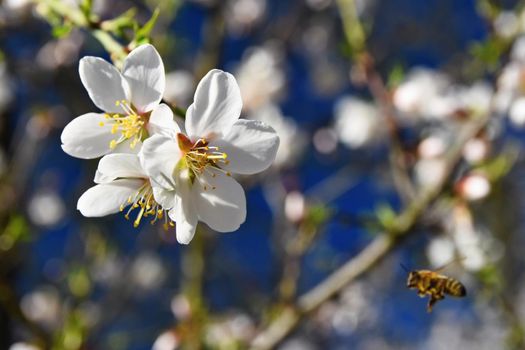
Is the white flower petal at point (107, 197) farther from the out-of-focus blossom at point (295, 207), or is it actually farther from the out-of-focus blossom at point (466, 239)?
the out-of-focus blossom at point (295, 207)

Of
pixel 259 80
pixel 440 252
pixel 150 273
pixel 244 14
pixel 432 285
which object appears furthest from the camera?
pixel 150 273

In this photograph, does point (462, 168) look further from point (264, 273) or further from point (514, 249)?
point (514, 249)

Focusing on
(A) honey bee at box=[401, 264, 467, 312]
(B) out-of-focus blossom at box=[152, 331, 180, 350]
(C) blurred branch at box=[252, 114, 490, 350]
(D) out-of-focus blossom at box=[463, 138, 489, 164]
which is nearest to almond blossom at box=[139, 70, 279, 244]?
(A) honey bee at box=[401, 264, 467, 312]

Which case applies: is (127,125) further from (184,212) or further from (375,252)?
(375,252)

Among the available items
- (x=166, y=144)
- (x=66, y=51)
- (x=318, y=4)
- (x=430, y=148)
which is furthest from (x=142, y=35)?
(x=318, y=4)

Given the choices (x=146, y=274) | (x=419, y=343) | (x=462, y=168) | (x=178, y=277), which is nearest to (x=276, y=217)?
(x=462, y=168)
